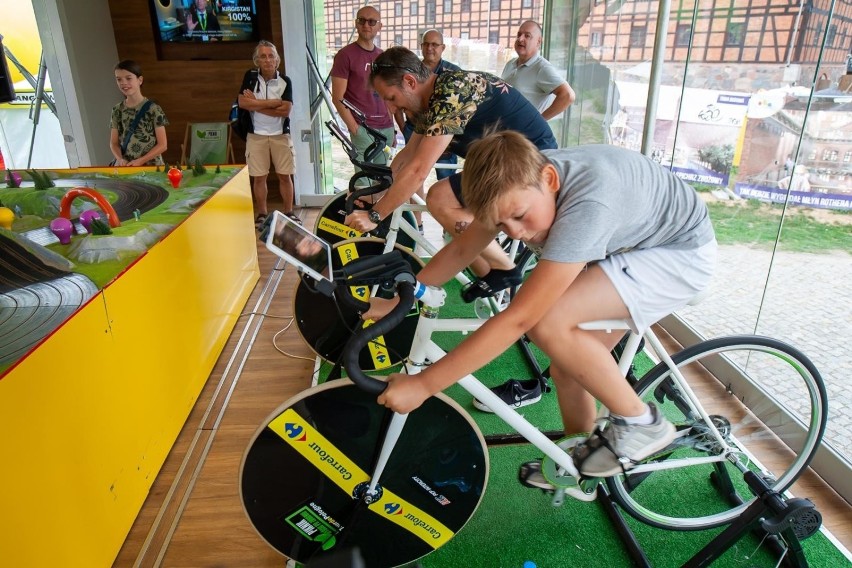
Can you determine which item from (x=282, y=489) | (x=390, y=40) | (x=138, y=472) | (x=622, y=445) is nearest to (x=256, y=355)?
(x=138, y=472)

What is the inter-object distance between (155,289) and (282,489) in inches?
40.6

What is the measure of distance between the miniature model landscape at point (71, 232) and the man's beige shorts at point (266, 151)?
6.32 feet

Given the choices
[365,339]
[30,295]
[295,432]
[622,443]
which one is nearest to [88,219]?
[30,295]

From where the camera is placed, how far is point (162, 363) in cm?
218

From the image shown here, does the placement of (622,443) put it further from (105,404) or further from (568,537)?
(105,404)

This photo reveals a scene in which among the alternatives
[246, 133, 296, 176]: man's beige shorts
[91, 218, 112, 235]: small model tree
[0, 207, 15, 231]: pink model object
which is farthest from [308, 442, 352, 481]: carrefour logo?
[246, 133, 296, 176]: man's beige shorts

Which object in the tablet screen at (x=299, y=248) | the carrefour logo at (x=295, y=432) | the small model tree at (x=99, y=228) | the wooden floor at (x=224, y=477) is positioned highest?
the tablet screen at (x=299, y=248)

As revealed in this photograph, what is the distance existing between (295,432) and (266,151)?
13.9ft

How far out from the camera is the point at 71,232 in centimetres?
207

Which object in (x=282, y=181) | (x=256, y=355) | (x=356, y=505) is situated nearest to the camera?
(x=356, y=505)

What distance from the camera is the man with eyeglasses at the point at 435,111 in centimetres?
208

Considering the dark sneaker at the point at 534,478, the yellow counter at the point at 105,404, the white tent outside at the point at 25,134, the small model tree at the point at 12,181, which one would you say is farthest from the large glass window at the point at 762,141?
the white tent outside at the point at 25,134

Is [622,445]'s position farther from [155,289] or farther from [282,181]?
[282,181]

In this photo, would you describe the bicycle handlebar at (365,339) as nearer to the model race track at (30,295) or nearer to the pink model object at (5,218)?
the model race track at (30,295)
